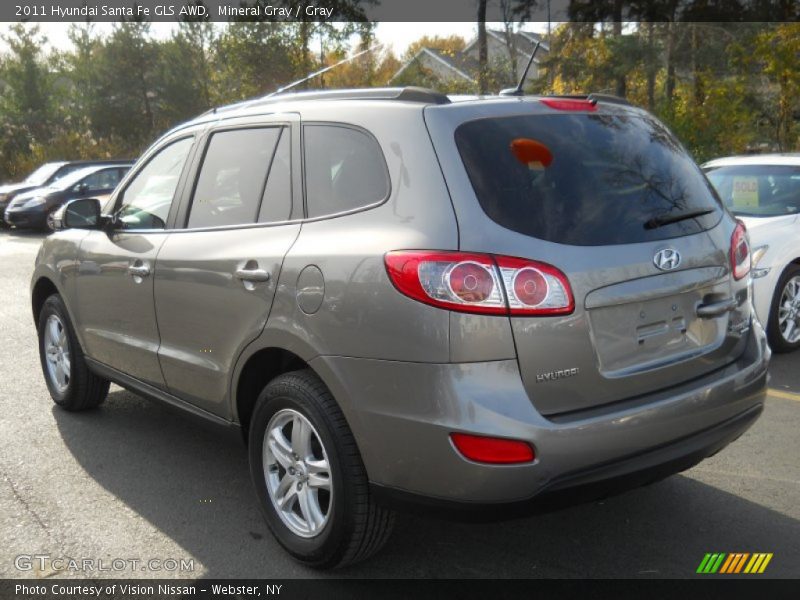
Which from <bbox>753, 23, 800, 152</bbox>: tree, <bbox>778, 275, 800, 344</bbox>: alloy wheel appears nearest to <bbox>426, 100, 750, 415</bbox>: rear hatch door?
<bbox>778, 275, 800, 344</bbox>: alloy wheel

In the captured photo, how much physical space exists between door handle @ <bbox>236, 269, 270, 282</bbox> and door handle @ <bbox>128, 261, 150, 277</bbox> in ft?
3.03

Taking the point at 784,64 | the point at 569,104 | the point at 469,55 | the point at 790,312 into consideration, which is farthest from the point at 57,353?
the point at 469,55

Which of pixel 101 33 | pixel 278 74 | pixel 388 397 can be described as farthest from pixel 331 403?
pixel 101 33

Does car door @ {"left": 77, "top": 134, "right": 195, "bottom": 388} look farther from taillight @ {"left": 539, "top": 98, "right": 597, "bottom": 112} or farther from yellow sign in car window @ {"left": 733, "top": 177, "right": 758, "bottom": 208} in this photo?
yellow sign in car window @ {"left": 733, "top": 177, "right": 758, "bottom": 208}

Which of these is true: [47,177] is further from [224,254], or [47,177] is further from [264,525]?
[264,525]

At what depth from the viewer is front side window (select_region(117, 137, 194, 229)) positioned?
451 centimetres

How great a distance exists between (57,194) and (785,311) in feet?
54.9

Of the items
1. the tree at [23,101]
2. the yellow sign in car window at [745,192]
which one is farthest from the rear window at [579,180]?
the tree at [23,101]

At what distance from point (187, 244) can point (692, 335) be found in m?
2.32

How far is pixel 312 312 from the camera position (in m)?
3.24

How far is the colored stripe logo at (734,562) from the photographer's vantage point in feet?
11.2

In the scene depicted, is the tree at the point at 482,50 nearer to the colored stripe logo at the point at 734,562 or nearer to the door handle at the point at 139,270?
the door handle at the point at 139,270

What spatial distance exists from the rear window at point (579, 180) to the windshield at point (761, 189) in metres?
4.16

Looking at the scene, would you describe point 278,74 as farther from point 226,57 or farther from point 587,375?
point 587,375
